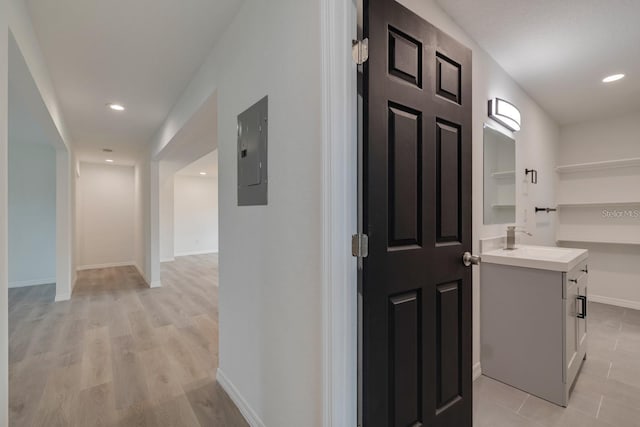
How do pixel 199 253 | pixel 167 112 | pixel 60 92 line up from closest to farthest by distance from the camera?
pixel 60 92
pixel 167 112
pixel 199 253

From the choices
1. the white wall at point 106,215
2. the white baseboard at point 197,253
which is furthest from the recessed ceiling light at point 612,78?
the white baseboard at point 197,253

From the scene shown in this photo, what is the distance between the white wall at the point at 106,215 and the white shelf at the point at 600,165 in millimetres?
8683

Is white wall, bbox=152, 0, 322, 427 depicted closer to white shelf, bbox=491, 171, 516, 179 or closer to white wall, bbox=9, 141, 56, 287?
white shelf, bbox=491, 171, 516, 179

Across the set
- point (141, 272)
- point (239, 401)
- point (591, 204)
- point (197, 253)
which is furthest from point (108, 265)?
point (591, 204)

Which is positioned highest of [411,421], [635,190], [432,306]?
[635,190]

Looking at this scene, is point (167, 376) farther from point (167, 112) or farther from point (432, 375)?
point (167, 112)

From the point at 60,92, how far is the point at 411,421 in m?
4.08

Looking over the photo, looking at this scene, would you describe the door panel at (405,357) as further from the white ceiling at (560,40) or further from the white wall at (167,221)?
the white wall at (167,221)

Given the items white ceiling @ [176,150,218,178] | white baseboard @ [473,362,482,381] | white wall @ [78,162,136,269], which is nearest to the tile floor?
white baseboard @ [473,362,482,381]

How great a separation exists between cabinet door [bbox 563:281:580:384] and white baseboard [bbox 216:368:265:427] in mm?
1921

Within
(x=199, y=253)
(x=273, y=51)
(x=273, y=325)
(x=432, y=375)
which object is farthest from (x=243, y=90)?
(x=199, y=253)

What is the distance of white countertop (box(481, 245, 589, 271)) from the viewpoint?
70.6 inches

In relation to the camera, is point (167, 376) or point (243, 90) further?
point (167, 376)

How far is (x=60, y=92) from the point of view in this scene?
9.53 ft
